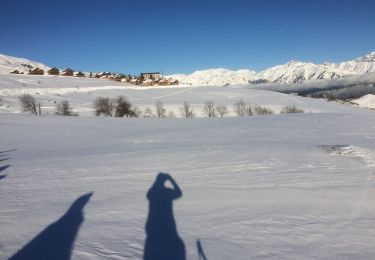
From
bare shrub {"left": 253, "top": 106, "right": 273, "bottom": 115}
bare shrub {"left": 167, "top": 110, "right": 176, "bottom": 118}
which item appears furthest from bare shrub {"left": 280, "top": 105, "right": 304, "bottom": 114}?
bare shrub {"left": 167, "top": 110, "right": 176, "bottom": 118}

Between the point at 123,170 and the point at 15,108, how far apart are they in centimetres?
6337

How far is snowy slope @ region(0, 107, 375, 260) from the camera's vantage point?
23.1 ft

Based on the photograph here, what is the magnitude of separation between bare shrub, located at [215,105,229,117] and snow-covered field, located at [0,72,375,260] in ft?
203

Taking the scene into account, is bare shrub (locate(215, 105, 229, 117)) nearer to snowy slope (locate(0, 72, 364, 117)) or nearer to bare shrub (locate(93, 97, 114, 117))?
snowy slope (locate(0, 72, 364, 117))

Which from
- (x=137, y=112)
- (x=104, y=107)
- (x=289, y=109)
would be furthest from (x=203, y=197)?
(x=289, y=109)

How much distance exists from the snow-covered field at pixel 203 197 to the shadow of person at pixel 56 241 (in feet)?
0.07

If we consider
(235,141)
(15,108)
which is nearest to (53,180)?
(235,141)

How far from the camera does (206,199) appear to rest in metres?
9.89

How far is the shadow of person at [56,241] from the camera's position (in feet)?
21.3

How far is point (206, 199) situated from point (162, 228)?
2.29 meters

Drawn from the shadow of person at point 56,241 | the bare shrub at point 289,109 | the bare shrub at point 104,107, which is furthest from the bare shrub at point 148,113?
the shadow of person at point 56,241

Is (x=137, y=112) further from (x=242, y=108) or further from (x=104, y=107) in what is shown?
(x=242, y=108)

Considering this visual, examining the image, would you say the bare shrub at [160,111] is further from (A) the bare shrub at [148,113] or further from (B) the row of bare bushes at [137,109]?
(A) the bare shrub at [148,113]

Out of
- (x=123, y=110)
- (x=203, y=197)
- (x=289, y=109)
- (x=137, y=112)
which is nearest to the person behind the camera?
(x=203, y=197)
